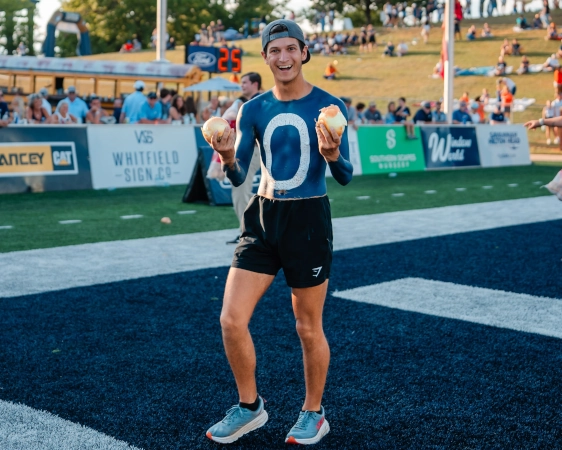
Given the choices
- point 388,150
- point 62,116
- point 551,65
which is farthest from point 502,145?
point 551,65

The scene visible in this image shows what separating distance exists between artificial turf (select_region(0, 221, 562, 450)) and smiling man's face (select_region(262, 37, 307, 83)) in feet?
5.62

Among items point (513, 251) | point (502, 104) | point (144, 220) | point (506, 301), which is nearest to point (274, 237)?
point (506, 301)

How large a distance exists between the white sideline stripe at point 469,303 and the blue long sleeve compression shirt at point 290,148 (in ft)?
9.06

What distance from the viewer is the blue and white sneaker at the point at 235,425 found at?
11.9ft

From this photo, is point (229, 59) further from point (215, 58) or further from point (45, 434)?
point (45, 434)

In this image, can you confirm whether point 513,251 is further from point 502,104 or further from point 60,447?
point 502,104

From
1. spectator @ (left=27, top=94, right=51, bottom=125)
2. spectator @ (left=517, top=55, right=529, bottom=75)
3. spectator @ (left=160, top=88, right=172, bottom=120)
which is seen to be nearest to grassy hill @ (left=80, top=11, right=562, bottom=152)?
spectator @ (left=517, top=55, right=529, bottom=75)

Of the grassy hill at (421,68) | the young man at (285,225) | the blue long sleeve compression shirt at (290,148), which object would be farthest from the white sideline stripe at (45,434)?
the grassy hill at (421,68)

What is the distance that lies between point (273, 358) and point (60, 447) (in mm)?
1733

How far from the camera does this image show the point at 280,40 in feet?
11.8

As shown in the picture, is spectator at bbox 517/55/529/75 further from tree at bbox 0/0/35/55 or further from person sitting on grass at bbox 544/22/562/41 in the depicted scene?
tree at bbox 0/0/35/55

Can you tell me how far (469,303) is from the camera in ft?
21.5

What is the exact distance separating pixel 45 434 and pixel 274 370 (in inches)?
59.6

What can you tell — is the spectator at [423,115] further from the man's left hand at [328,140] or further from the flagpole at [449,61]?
the man's left hand at [328,140]
